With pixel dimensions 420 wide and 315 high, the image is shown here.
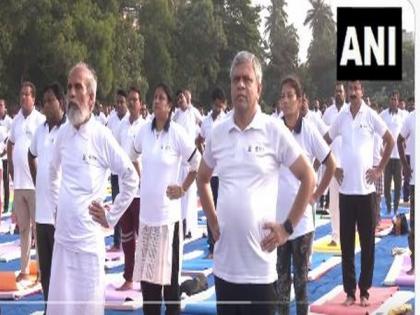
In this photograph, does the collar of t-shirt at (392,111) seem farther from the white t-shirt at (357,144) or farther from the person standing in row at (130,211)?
the person standing in row at (130,211)

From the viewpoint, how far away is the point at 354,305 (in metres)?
3.28

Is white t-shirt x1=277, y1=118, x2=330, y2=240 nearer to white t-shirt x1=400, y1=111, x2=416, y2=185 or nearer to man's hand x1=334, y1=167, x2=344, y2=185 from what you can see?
man's hand x1=334, y1=167, x2=344, y2=185

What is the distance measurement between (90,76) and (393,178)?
3.66 feet

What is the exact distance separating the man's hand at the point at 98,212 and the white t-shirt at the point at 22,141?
22 cm

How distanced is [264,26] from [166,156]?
780 mm

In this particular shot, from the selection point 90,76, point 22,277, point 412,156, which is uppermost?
point 90,76

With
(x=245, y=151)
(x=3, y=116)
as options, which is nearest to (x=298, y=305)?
(x=245, y=151)

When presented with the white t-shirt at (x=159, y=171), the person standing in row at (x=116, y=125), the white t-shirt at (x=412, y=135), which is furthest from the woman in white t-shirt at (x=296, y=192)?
the person standing in row at (x=116, y=125)

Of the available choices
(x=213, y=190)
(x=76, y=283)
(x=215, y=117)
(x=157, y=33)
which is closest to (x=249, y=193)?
(x=213, y=190)

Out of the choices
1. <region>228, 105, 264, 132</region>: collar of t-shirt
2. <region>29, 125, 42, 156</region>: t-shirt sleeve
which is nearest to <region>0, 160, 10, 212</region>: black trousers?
<region>29, 125, 42, 156</region>: t-shirt sleeve

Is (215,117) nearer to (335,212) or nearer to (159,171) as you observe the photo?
(159,171)

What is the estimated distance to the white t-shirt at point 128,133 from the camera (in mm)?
3482

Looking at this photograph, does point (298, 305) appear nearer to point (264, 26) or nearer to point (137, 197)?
point (137, 197)

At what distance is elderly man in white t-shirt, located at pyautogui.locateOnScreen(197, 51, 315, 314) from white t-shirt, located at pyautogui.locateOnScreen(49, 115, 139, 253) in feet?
1.40
